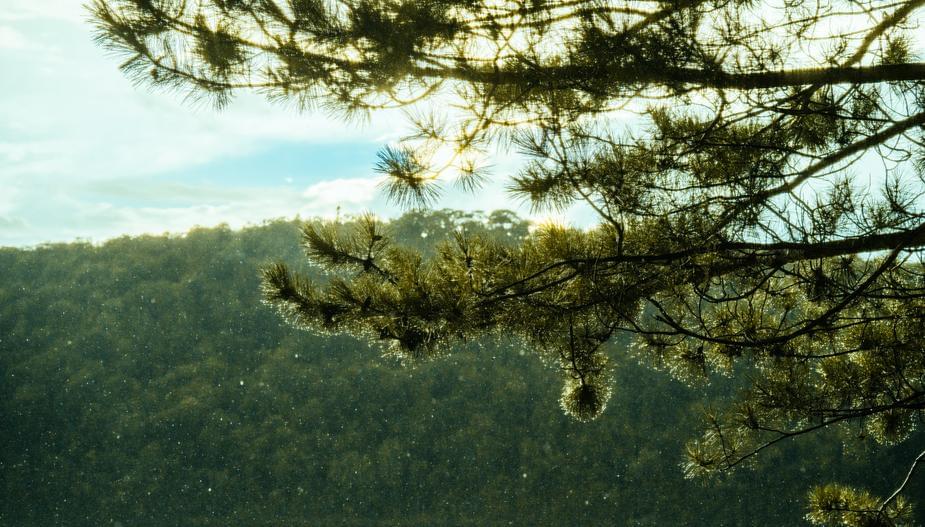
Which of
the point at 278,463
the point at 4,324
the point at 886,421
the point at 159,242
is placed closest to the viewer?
the point at 886,421

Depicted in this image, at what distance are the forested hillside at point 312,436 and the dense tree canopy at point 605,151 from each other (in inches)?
259

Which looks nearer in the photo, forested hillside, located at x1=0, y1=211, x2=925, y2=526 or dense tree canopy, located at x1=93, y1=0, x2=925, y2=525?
dense tree canopy, located at x1=93, y1=0, x2=925, y2=525

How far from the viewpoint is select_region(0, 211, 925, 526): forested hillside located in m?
8.98

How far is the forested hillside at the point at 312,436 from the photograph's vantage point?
8.98 m

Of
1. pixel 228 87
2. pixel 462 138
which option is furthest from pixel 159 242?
pixel 462 138

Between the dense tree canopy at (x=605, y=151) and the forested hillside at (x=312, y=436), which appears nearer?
the dense tree canopy at (x=605, y=151)

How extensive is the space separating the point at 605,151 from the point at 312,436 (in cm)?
833

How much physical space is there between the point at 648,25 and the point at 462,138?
0.79m

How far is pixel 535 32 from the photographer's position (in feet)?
7.98

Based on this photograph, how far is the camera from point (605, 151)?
242 cm

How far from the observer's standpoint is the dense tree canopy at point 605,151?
226cm

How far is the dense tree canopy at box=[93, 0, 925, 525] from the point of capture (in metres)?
2.26

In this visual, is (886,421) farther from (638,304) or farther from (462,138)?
(462,138)

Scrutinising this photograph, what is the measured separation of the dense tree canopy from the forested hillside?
658 cm
